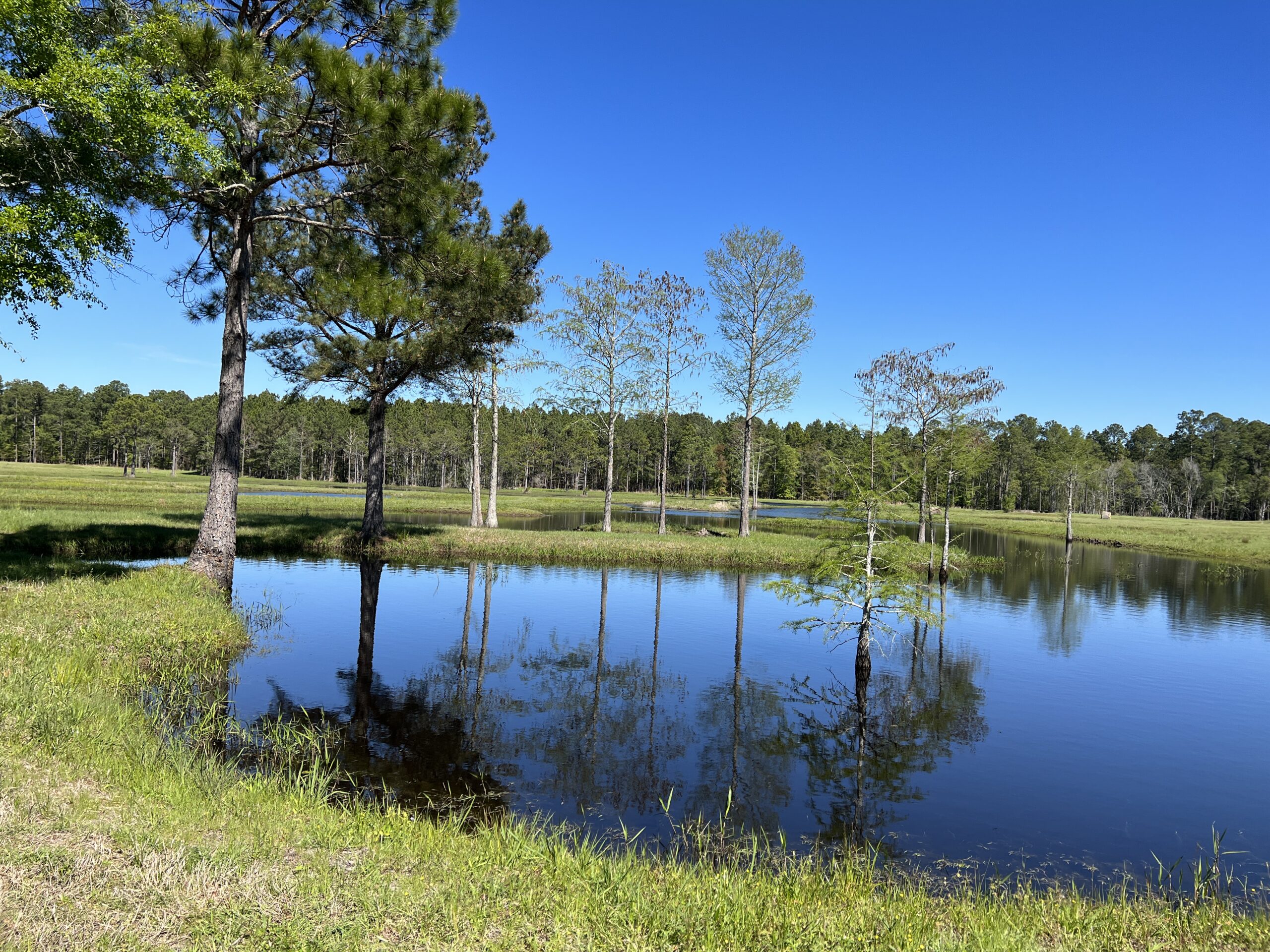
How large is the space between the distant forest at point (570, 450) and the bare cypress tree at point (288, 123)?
274 feet

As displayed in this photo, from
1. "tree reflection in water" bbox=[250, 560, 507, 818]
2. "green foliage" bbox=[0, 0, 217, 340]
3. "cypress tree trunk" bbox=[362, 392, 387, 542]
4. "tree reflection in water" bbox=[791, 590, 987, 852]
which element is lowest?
"tree reflection in water" bbox=[791, 590, 987, 852]

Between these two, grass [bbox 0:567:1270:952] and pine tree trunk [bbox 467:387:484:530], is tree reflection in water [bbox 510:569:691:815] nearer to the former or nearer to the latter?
grass [bbox 0:567:1270:952]

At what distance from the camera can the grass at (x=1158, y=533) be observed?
49469 mm

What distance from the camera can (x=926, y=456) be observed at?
1240 inches

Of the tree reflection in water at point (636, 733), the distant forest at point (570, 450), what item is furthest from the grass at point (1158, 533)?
the tree reflection in water at point (636, 733)

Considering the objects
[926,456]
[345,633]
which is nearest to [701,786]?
[345,633]

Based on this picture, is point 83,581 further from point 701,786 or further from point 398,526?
point 398,526

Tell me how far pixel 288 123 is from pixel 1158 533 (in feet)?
250

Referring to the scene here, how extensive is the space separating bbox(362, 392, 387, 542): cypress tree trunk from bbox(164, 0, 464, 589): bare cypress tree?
366 inches

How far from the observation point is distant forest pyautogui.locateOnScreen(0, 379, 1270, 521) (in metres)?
109

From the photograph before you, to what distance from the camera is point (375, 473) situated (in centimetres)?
3014

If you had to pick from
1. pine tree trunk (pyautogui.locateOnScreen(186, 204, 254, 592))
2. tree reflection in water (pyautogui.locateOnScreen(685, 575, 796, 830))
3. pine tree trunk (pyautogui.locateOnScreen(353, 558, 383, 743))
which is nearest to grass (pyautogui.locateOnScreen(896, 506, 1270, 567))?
tree reflection in water (pyautogui.locateOnScreen(685, 575, 796, 830))

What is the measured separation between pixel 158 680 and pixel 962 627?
21.3 m

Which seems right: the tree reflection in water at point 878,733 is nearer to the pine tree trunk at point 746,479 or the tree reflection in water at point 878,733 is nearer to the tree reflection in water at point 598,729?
the tree reflection in water at point 598,729
